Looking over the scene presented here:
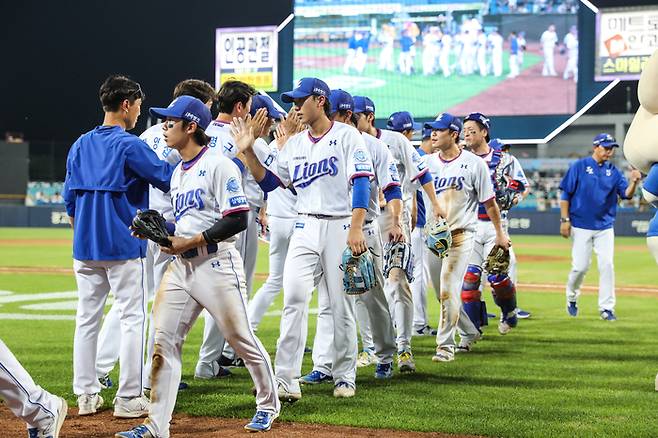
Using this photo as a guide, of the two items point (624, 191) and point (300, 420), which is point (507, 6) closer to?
point (624, 191)

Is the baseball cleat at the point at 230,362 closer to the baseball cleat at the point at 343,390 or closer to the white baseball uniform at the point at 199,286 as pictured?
the baseball cleat at the point at 343,390

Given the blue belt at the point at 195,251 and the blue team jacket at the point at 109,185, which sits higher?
the blue team jacket at the point at 109,185

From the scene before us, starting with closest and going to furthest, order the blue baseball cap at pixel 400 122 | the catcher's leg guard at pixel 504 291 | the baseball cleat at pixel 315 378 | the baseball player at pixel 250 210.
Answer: the baseball player at pixel 250 210 < the baseball cleat at pixel 315 378 < the blue baseball cap at pixel 400 122 < the catcher's leg guard at pixel 504 291

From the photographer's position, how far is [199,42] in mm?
39938

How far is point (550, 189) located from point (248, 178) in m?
31.1

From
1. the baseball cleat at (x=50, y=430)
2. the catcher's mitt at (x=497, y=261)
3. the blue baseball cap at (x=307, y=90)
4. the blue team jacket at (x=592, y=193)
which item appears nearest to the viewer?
the baseball cleat at (x=50, y=430)

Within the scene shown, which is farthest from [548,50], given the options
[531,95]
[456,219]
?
[456,219]

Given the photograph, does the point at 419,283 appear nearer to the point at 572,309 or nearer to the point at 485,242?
the point at 485,242

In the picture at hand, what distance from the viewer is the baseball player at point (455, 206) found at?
747cm

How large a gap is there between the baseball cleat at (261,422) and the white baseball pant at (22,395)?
1073 millimetres

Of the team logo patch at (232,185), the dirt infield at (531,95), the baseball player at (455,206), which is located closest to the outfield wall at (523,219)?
the dirt infield at (531,95)

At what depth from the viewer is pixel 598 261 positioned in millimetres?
10758

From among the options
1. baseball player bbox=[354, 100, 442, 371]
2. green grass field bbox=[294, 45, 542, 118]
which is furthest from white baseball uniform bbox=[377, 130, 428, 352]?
green grass field bbox=[294, 45, 542, 118]

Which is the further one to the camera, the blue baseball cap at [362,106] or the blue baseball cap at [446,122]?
the blue baseball cap at [446,122]
